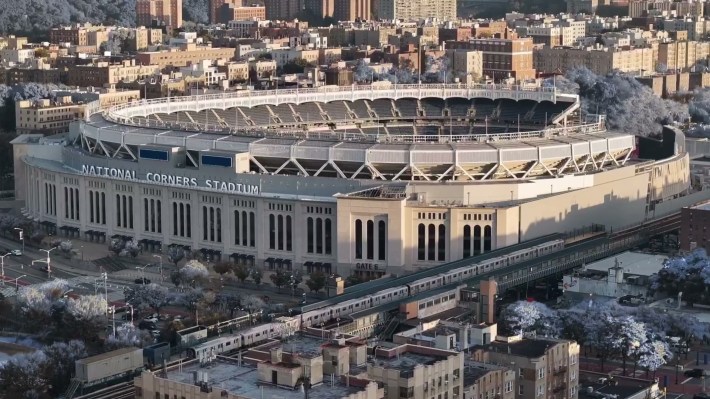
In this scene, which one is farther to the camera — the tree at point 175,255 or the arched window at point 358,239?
the tree at point 175,255

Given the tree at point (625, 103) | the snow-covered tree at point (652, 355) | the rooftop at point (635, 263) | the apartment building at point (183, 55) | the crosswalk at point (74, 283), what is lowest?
the crosswalk at point (74, 283)

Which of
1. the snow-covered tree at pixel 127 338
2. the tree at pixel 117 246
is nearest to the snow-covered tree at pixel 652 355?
the snow-covered tree at pixel 127 338

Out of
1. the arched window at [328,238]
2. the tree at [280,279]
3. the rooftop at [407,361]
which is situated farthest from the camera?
the arched window at [328,238]

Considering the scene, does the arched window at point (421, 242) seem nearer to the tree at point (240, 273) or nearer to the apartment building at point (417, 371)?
the tree at point (240, 273)

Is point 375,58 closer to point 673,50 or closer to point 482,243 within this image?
point 673,50

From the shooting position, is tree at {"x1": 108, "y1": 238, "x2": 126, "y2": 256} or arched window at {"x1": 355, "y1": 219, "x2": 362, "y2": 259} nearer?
arched window at {"x1": 355, "y1": 219, "x2": 362, "y2": 259}

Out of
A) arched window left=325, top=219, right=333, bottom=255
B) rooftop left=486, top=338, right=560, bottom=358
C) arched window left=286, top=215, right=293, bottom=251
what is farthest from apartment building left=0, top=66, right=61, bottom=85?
rooftop left=486, top=338, right=560, bottom=358

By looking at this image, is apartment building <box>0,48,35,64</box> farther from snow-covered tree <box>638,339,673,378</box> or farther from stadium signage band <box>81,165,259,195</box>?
snow-covered tree <box>638,339,673,378</box>

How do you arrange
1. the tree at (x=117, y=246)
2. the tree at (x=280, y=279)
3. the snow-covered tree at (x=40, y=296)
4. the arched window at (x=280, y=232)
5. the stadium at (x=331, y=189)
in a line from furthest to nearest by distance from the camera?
the tree at (x=117, y=246)
the arched window at (x=280, y=232)
the stadium at (x=331, y=189)
the tree at (x=280, y=279)
the snow-covered tree at (x=40, y=296)
